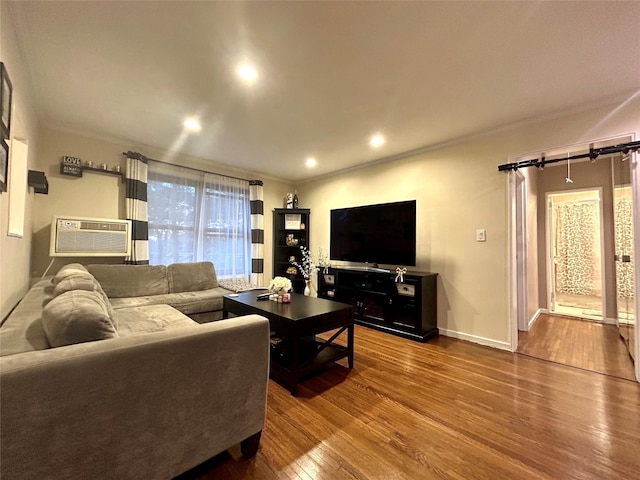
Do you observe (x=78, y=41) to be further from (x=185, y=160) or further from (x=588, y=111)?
(x=588, y=111)

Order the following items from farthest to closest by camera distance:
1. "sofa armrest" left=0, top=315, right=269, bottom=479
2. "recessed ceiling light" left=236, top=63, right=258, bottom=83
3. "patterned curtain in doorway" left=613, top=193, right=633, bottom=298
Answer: "patterned curtain in doorway" left=613, top=193, right=633, bottom=298 < "recessed ceiling light" left=236, top=63, right=258, bottom=83 < "sofa armrest" left=0, top=315, right=269, bottom=479

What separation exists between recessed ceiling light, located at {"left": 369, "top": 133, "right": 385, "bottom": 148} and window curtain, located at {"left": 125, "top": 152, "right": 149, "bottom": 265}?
2834mm

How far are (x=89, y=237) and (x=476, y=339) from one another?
14.3 feet

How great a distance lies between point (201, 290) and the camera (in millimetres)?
3523

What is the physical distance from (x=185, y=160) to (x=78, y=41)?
7.38 ft

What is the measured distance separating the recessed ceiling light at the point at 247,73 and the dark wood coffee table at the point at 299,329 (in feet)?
5.92

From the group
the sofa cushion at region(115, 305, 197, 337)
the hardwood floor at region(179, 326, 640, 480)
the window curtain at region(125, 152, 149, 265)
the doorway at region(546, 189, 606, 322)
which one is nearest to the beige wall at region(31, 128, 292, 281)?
the window curtain at region(125, 152, 149, 265)

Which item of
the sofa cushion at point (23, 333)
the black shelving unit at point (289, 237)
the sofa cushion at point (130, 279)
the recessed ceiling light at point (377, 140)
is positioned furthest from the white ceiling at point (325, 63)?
the black shelving unit at point (289, 237)

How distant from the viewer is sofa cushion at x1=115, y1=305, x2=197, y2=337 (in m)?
2.05

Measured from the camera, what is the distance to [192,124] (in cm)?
287

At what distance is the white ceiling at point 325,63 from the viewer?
1.49 m

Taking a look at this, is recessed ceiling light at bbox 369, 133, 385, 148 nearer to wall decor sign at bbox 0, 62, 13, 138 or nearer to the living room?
the living room

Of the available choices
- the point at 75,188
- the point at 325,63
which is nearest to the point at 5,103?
the point at 325,63

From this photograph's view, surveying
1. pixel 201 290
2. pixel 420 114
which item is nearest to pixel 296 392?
pixel 201 290
